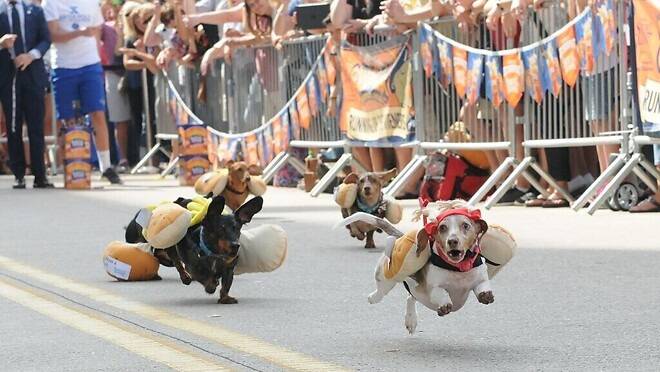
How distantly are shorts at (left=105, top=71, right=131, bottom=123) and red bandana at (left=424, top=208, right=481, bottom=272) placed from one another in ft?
55.7

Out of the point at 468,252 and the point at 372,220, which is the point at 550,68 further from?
the point at 468,252

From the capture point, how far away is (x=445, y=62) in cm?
1457

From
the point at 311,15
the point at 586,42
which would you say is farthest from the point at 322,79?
the point at 586,42

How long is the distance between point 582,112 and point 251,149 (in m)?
6.44

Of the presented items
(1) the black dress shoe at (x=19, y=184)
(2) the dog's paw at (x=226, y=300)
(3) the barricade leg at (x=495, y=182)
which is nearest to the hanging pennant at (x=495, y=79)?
(3) the barricade leg at (x=495, y=182)

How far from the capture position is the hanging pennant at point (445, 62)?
1449 centimetres

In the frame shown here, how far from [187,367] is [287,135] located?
11.8m

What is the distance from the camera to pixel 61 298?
28.3 ft

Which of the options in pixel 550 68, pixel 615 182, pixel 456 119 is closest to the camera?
pixel 615 182

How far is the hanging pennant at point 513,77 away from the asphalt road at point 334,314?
1.70 metres

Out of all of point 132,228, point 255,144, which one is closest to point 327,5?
point 255,144

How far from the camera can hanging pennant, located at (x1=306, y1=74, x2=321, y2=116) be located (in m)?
→ 17.1

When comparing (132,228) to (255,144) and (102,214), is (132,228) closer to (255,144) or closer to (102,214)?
(102,214)

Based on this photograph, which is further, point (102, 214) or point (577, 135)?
point (102, 214)
